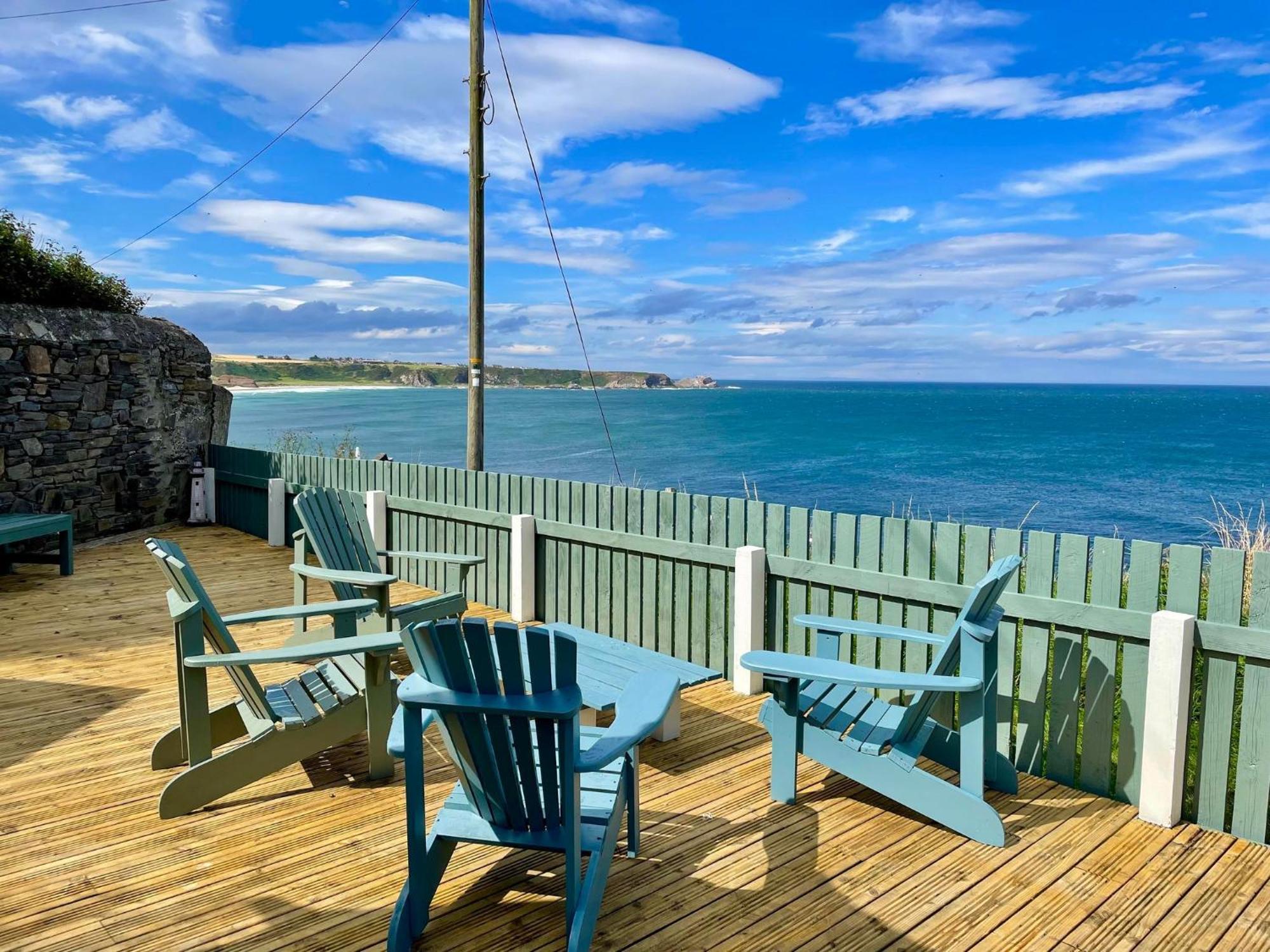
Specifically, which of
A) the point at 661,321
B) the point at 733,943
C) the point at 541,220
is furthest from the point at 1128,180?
the point at 733,943

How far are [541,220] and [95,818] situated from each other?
6.55 meters

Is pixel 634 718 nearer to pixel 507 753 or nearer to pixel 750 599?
pixel 507 753

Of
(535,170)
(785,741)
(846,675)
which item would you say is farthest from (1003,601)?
(535,170)

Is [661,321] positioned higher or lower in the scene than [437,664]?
higher

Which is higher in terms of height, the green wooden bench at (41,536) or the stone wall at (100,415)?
the stone wall at (100,415)

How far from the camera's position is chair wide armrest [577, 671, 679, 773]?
6.64 feet

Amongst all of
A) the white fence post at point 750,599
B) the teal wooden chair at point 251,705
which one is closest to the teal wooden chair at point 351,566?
the teal wooden chair at point 251,705

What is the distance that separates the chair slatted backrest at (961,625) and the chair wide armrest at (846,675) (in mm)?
61

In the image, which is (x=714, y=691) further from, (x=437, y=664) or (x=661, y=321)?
(x=661, y=321)

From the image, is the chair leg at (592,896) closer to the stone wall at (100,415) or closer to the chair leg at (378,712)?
the chair leg at (378,712)

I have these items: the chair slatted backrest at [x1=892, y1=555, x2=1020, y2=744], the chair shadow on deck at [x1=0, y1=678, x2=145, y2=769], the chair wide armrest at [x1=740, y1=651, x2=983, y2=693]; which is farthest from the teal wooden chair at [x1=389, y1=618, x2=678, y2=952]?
the chair shadow on deck at [x1=0, y1=678, x2=145, y2=769]

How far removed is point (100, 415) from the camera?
883 centimetres

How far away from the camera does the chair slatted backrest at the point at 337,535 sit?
4.35 meters

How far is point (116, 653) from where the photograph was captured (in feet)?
16.5
